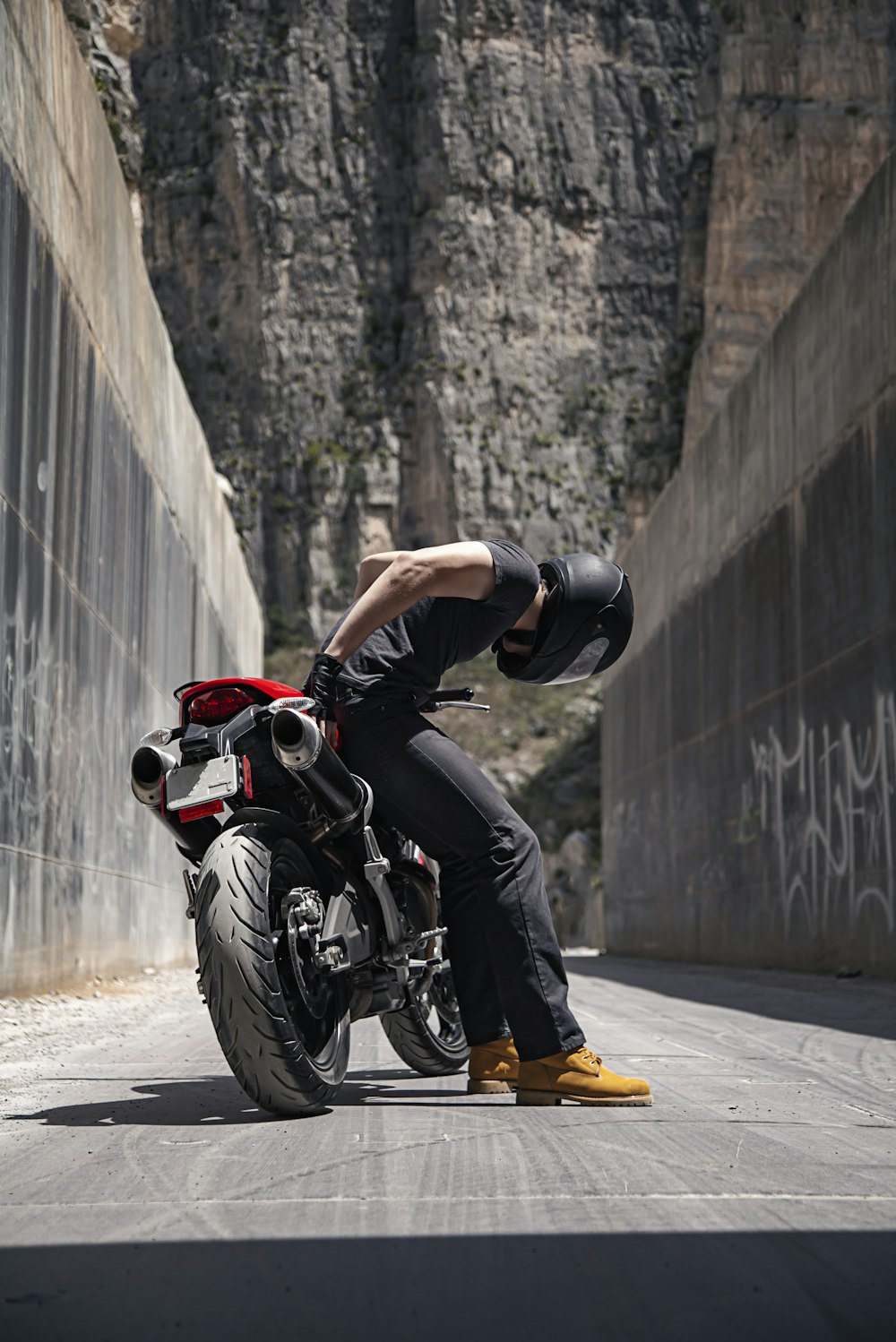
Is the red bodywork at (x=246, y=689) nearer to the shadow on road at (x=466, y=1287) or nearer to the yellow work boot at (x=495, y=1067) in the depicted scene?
the yellow work boot at (x=495, y=1067)

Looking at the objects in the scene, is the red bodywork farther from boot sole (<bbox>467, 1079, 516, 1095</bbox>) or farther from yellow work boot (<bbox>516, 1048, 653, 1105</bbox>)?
boot sole (<bbox>467, 1079, 516, 1095</bbox>)

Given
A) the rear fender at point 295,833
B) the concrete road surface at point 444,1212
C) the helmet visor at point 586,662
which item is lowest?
the concrete road surface at point 444,1212

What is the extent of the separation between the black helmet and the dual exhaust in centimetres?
62

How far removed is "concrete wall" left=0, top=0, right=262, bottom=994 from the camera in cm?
776

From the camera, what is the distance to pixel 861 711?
1152 cm

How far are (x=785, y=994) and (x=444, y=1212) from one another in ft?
26.9

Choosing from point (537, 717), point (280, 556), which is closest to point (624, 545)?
point (537, 717)

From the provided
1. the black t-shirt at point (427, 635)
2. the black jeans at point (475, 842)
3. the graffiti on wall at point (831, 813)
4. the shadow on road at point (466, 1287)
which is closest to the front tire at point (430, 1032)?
the black jeans at point (475, 842)

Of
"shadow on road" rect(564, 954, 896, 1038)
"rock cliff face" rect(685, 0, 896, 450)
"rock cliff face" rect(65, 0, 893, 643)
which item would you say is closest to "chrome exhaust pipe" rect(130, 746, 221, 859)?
"shadow on road" rect(564, 954, 896, 1038)

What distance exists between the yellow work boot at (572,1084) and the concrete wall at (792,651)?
728 cm

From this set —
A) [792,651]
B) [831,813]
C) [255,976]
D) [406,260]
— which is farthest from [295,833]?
[406,260]

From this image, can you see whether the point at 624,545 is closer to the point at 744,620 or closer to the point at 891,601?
the point at 744,620

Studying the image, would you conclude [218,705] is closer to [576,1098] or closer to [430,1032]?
[576,1098]

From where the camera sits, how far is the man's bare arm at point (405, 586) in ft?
12.5
